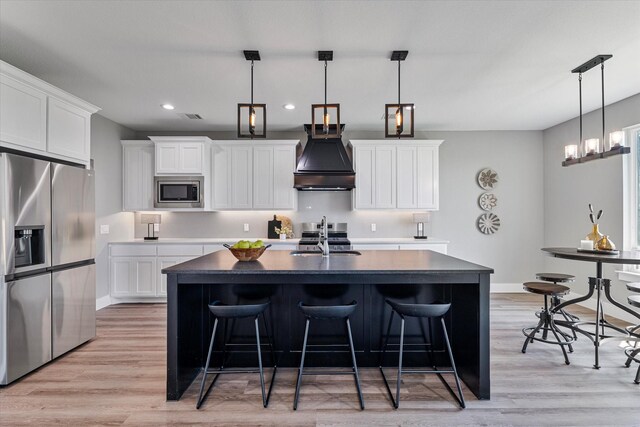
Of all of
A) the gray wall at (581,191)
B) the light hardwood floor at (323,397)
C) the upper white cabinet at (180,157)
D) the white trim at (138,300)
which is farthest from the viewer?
the upper white cabinet at (180,157)

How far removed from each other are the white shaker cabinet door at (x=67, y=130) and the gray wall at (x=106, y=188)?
1.27m

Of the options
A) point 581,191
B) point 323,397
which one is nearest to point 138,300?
point 323,397

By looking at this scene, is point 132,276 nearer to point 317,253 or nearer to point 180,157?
point 180,157

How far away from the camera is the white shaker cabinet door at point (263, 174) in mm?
5273

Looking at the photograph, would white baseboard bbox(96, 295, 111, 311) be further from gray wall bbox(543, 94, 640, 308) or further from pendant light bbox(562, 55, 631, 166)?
gray wall bbox(543, 94, 640, 308)

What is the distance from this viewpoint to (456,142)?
222 inches

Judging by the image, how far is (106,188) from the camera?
4.86 meters

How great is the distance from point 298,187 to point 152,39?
2.83 m

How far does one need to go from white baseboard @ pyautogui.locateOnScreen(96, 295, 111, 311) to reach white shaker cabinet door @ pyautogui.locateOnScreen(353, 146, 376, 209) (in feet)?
12.9

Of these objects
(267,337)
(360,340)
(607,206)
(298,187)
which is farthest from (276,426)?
(607,206)

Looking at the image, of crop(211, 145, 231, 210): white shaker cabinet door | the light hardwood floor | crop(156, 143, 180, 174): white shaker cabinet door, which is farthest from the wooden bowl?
crop(156, 143, 180, 174): white shaker cabinet door

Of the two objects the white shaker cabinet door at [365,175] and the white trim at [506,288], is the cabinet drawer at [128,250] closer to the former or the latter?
the white shaker cabinet door at [365,175]

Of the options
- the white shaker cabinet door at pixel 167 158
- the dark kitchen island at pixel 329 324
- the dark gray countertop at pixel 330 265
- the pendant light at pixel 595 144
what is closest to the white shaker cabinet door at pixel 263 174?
the white shaker cabinet door at pixel 167 158

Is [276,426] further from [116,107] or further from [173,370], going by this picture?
[116,107]
